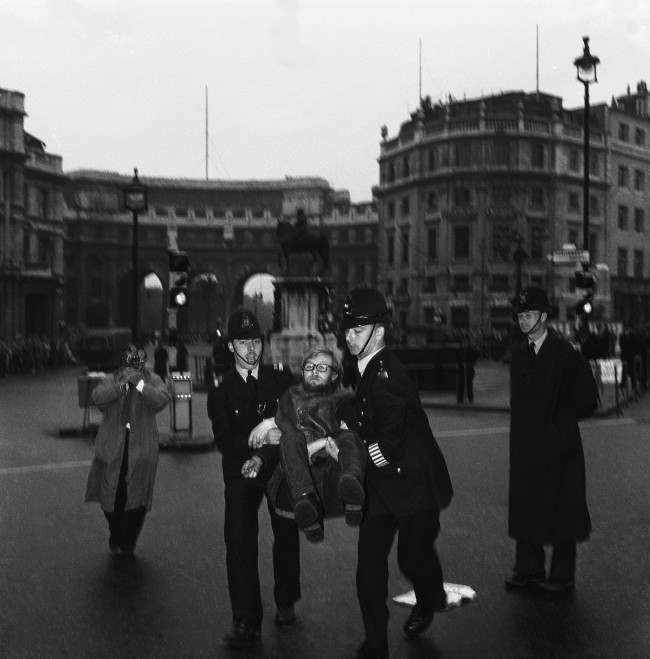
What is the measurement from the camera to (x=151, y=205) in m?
91.8

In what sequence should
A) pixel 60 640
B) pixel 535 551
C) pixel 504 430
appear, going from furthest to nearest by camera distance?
pixel 504 430, pixel 535 551, pixel 60 640

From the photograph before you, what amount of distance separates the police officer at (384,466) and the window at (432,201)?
6228cm

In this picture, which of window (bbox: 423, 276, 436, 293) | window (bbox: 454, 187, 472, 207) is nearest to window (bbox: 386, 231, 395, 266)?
window (bbox: 423, 276, 436, 293)

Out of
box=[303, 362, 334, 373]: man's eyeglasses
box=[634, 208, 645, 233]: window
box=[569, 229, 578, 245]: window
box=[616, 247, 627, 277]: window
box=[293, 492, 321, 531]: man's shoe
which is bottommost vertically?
box=[293, 492, 321, 531]: man's shoe

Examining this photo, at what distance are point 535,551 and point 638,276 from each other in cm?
6793

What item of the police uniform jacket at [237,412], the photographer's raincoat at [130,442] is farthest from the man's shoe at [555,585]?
the photographer's raincoat at [130,442]

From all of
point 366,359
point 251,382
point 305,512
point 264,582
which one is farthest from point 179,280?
point 305,512

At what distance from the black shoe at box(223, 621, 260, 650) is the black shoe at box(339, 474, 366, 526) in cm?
107

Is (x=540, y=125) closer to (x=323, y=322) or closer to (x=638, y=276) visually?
(x=638, y=276)

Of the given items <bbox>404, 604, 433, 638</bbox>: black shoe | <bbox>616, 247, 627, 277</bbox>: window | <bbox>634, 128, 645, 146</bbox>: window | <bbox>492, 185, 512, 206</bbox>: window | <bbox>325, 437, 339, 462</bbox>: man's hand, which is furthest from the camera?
<bbox>634, 128, 645, 146</bbox>: window

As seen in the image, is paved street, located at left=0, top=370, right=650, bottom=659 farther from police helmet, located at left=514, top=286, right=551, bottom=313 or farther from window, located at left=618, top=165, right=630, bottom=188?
window, located at left=618, top=165, right=630, bottom=188

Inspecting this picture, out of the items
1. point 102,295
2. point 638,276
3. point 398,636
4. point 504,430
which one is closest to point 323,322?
point 504,430

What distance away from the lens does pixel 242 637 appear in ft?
16.5

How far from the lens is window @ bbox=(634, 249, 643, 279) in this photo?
231 ft
